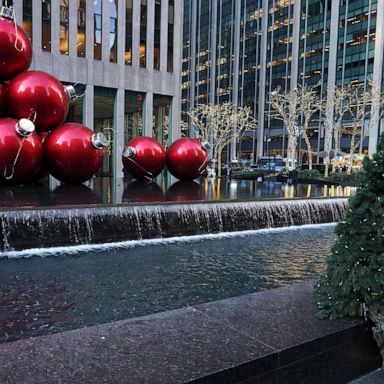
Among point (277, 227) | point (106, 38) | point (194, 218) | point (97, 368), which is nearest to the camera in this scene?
point (97, 368)

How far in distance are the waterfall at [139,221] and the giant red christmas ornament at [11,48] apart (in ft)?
14.6

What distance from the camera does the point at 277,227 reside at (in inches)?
377

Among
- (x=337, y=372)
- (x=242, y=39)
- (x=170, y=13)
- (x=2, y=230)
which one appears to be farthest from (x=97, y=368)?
(x=242, y=39)

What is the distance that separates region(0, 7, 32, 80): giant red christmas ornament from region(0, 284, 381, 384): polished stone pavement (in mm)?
8370

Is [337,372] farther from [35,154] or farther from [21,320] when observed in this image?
[35,154]

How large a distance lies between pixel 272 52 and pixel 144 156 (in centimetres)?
6155

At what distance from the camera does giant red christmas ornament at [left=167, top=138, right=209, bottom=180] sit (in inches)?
510

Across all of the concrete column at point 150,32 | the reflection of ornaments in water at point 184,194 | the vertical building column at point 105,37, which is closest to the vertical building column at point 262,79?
the concrete column at point 150,32

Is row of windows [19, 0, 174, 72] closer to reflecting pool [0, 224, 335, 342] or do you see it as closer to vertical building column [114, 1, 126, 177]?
vertical building column [114, 1, 126, 177]

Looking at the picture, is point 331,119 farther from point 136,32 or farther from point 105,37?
point 105,37

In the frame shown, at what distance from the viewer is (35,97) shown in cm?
976

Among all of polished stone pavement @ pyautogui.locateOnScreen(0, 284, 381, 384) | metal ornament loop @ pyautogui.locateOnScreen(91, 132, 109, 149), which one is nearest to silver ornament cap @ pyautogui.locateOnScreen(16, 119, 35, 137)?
metal ornament loop @ pyautogui.locateOnScreen(91, 132, 109, 149)

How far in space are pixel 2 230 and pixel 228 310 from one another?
464 cm

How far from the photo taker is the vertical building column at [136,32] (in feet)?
88.3
